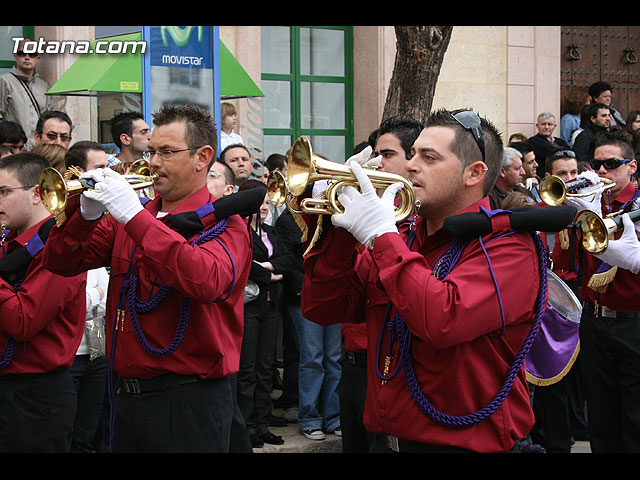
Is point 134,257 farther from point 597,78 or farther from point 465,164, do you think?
point 597,78

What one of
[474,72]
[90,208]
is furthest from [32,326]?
[474,72]

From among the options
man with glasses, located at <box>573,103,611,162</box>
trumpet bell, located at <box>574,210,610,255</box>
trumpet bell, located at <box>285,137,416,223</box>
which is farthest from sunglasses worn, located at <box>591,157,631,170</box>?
man with glasses, located at <box>573,103,611,162</box>

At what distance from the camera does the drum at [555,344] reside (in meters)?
5.96

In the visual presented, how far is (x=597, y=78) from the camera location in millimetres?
13961

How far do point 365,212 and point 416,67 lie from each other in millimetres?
5399

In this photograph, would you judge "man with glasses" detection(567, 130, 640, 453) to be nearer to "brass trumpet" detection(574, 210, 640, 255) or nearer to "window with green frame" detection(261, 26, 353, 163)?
Result: "brass trumpet" detection(574, 210, 640, 255)

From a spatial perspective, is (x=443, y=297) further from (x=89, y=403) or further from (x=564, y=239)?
(x=564, y=239)

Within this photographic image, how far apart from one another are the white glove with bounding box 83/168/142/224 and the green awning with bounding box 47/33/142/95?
4218 millimetres

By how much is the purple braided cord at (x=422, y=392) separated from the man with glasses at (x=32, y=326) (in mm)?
1944

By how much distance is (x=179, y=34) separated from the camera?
299 inches
